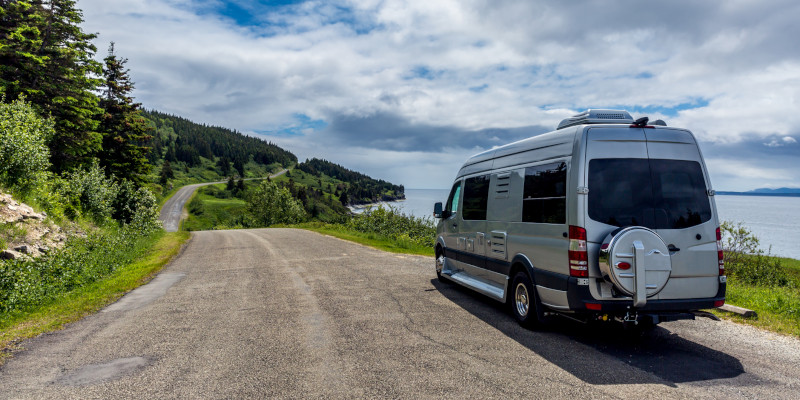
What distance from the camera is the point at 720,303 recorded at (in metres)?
5.69

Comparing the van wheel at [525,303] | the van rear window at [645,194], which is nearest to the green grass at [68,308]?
the van wheel at [525,303]

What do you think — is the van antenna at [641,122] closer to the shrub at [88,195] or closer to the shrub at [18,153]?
the shrub at [18,153]

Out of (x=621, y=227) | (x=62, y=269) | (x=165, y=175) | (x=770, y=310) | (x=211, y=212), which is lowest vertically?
(x=62, y=269)

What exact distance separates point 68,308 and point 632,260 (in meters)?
9.58

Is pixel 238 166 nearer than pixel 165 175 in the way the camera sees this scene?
No

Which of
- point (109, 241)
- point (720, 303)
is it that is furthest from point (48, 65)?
point (720, 303)

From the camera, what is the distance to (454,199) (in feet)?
33.4

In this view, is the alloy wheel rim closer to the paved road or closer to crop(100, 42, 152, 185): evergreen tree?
the paved road

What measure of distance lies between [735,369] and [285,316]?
6168mm

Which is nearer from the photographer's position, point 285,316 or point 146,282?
point 285,316

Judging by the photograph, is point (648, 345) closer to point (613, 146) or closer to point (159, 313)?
point (613, 146)

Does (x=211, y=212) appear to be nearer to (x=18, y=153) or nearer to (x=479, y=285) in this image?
(x=18, y=153)

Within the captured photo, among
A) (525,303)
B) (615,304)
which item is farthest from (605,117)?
(525,303)

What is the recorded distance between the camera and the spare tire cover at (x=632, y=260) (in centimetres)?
539
